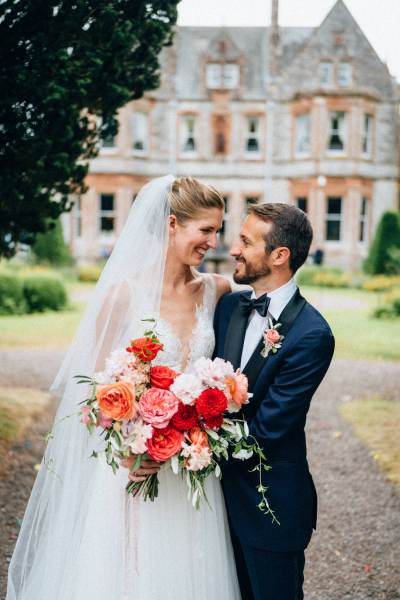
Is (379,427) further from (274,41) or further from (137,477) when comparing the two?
(274,41)

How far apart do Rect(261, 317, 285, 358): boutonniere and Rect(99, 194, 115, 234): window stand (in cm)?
2599

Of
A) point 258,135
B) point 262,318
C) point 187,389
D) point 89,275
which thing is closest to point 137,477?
point 187,389

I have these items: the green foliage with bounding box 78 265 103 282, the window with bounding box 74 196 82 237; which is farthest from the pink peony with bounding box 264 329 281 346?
the window with bounding box 74 196 82 237

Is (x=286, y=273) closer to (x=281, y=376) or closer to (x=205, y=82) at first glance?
(x=281, y=376)

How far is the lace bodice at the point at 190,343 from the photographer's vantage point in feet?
10.2

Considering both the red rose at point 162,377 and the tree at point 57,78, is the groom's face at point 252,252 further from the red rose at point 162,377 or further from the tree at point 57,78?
the tree at point 57,78

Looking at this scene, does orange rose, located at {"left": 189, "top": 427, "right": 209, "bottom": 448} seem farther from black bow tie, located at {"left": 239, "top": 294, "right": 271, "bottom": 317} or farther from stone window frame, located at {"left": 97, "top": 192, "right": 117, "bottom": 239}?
stone window frame, located at {"left": 97, "top": 192, "right": 117, "bottom": 239}

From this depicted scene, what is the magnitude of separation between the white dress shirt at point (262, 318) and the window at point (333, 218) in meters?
25.8

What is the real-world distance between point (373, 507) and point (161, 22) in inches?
195

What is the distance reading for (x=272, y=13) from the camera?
2920 cm

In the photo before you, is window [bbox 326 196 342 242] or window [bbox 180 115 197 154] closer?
window [bbox 326 196 342 242]

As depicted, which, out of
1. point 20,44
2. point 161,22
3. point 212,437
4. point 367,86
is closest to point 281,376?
point 212,437

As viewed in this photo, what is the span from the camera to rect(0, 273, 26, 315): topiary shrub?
15.6 meters

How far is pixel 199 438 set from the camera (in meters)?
2.46
